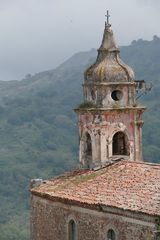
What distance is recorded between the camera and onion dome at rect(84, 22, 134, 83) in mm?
38500

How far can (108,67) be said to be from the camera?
38.7 metres

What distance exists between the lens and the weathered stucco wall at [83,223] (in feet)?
97.9

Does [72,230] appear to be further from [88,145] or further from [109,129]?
[88,145]

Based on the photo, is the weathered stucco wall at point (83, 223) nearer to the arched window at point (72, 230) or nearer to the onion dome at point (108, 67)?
the arched window at point (72, 230)

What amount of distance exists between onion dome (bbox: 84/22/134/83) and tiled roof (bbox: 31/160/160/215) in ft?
13.5

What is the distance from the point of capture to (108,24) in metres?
39.8

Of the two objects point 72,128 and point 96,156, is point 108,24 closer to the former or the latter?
point 96,156

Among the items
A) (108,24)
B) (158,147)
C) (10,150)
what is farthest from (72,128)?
(108,24)

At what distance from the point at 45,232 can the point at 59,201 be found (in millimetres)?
2254

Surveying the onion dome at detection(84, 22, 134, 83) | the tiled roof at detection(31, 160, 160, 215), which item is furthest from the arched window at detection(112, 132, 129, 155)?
the onion dome at detection(84, 22, 134, 83)

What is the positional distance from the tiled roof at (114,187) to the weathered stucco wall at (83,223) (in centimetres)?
35

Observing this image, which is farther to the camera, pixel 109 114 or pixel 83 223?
pixel 109 114

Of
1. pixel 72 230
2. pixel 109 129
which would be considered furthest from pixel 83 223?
pixel 109 129

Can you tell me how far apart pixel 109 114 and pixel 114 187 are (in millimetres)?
5730
